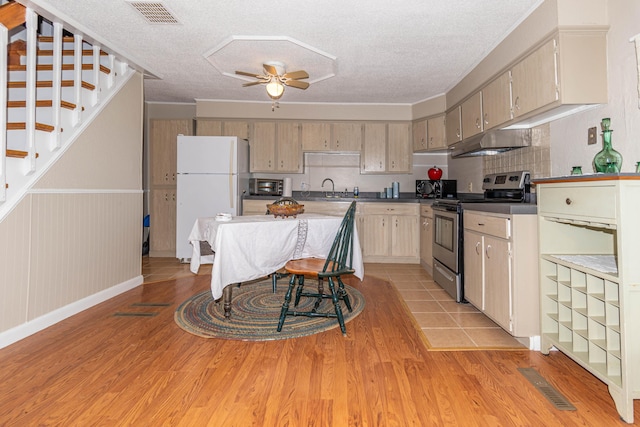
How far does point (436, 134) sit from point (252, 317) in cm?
370

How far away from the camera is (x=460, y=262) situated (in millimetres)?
3084

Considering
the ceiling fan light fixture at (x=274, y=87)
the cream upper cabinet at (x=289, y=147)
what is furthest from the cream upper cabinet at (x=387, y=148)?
the ceiling fan light fixture at (x=274, y=87)

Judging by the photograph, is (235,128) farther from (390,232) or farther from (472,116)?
(472,116)

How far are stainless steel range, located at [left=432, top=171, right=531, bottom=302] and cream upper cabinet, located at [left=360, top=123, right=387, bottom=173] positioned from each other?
5.75ft

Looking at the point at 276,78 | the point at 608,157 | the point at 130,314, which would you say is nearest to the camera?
the point at 608,157

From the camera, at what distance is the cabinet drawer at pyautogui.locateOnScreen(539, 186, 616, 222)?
5.05 ft

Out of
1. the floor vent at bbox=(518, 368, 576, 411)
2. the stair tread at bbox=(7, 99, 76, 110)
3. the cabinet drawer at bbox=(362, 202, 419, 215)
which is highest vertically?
the stair tread at bbox=(7, 99, 76, 110)

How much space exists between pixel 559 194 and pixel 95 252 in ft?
12.1

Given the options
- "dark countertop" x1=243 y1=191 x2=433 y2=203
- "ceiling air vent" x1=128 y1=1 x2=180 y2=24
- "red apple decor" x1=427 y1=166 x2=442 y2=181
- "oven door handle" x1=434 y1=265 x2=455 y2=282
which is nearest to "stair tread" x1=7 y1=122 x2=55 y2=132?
"ceiling air vent" x1=128 y1=1 x2=180 y2=24

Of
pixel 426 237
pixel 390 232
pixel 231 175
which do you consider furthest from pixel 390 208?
pixel 231 175

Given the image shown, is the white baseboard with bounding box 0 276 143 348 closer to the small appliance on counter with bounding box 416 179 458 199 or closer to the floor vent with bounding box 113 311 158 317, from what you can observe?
the floor vent with bounding box 113 311 158 317

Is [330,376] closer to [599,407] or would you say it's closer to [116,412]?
[116,412]

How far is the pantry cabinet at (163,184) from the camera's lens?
538 cm

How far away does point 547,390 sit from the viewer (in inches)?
68.1
